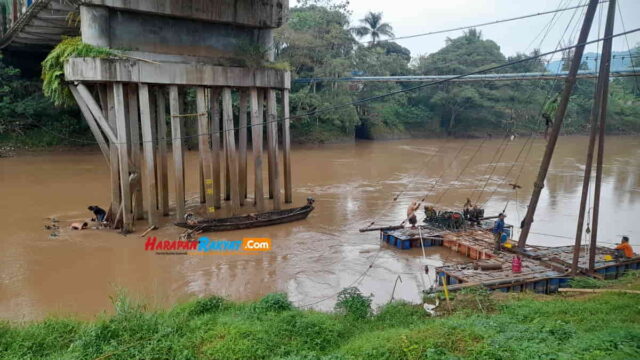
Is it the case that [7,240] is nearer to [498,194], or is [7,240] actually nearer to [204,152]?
[204,152]

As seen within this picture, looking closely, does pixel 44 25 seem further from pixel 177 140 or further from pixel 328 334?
pixel 328 334

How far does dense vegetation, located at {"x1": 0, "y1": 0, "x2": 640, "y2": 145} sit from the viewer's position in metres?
30.8

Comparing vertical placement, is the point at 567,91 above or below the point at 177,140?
above

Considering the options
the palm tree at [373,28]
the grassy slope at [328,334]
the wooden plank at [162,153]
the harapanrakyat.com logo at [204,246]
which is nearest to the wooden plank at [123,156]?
the harapanrakyat.com logo at [204,246]

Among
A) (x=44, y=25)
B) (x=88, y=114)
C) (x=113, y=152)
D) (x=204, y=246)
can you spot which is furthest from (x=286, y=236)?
(x=44, y=25)

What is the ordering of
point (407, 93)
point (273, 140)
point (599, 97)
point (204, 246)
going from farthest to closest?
point (407, 93) → point (273, 140) → point (204, 246) → point (599, 97)

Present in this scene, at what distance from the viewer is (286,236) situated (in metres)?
15.7

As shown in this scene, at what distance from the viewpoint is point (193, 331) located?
24.5 feet

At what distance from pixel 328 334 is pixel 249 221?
343 inches

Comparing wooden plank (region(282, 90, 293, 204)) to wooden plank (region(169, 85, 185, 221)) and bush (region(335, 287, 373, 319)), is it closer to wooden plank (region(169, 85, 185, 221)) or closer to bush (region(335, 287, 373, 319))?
wooden plank (region(169, 85, 185, 221))

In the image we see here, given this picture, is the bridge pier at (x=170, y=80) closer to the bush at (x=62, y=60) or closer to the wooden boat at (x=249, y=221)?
the bush at (x=62, y=60)

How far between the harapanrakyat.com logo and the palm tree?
4164 cm

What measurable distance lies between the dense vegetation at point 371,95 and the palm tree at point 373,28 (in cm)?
11

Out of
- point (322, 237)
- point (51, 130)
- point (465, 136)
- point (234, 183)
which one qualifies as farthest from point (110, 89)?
point (465, 136)
